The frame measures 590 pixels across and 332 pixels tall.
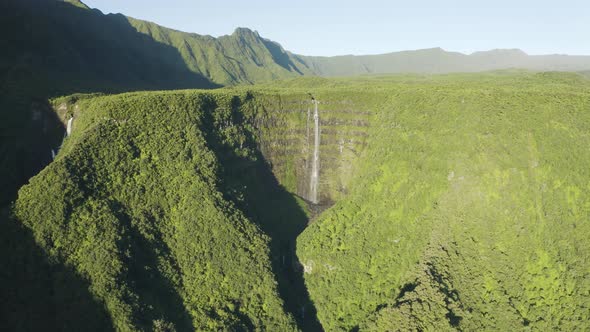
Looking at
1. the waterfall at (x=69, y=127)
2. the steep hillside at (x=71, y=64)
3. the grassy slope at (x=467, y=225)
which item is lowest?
the grassy slope at (x=467, y=225)

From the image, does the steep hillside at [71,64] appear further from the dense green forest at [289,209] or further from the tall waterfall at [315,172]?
the tall waterfall at [315,172]

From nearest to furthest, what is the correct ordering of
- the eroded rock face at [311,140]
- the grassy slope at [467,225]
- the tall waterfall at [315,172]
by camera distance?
the grassy slope at [467,225] → the eroded rock face at [311,140] → the tall waterfall at [315,172]

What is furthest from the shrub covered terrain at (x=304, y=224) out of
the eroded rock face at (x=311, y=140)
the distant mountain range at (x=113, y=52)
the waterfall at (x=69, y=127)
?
the distant mountain range at (x=113, y=52)

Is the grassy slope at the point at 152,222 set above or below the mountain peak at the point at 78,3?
below

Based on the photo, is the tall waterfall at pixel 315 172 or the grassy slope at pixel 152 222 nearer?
the grassy slope at pixel 152 222

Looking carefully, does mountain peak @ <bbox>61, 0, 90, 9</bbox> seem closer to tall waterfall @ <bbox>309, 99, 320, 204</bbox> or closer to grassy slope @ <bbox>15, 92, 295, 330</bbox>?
grassy slope @ <bbox>15, 92, 295, 330</bbox>

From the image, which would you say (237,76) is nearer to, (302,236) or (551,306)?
(302,236)
